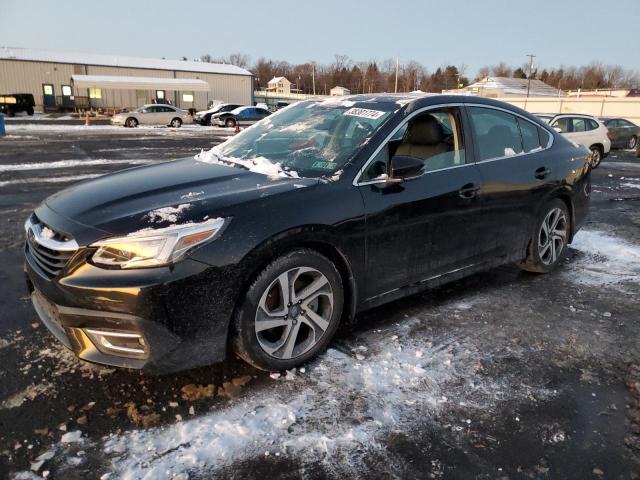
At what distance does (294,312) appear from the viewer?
2.97 m

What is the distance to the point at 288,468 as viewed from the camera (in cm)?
223

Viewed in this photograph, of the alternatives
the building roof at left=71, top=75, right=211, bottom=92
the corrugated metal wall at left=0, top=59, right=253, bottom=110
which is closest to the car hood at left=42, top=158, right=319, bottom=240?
the building roof at left=71, top=75, right=211, bottom=92

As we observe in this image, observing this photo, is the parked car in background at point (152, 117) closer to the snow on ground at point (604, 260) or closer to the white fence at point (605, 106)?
the white fence at point (605, 106)

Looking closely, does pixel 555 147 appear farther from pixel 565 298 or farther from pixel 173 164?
pixel 173 164

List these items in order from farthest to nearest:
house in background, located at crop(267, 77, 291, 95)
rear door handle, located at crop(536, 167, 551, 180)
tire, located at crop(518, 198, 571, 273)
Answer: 1. house in background, located at crop(267, 77, 291, 95)
2. tire, located at crop(518, 198, 571, 273)
3. rear door handle, located at crop(536, 167, 551, 180)

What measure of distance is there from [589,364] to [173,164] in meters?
3.30

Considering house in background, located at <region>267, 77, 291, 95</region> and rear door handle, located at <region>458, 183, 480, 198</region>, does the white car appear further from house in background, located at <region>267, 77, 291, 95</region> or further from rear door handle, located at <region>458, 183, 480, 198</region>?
house in background, located at <region>267, 77, 291, 95</region>

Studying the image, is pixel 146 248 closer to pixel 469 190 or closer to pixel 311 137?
pixel 311 137

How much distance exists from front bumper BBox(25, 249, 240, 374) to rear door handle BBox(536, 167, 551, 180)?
3130 millimetres

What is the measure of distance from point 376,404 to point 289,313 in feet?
2.33

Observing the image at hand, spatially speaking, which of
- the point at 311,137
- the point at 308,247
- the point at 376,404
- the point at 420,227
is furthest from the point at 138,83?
the point at 376,404

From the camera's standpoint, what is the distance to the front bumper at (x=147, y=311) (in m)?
2.43

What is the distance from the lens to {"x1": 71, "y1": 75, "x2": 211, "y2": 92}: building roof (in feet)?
156

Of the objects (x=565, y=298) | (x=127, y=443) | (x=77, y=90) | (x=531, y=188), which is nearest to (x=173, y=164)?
(x=127, y=443)
